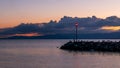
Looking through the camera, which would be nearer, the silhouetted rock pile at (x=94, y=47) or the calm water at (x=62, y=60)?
the calm water at (x=62, y=60)

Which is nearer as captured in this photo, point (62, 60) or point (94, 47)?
point (62, 60)

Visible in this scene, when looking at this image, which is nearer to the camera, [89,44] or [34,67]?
[34,67]

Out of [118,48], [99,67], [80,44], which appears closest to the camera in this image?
[99,67]

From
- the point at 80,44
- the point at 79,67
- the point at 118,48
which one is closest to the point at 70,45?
the point at 80,44

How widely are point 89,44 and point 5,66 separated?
1485 inches

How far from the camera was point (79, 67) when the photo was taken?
40.6m

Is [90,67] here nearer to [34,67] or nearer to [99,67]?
[99,67]

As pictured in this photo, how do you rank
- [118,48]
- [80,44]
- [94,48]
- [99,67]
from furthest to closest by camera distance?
[80,44], [94,48], [118,48], [99,67]

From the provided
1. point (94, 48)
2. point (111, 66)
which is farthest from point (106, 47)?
point (111, 66)

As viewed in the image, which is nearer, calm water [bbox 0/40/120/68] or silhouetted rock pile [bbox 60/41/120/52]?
calm water [bbox 0/40/120/68]

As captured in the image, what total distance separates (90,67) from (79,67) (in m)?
1.45

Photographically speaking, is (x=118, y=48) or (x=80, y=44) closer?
(x=118, y=48)

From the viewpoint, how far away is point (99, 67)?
3947cm

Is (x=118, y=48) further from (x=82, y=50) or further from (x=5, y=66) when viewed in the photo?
(x=5, y=66)
